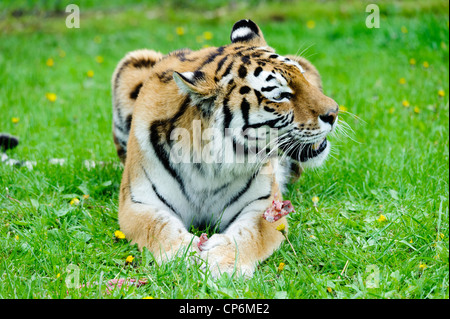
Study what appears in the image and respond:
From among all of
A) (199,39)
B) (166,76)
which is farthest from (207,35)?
(166,76)

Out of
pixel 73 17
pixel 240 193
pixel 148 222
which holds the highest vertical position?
pixel 73 17

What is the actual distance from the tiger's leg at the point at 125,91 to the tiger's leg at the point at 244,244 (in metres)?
1.48

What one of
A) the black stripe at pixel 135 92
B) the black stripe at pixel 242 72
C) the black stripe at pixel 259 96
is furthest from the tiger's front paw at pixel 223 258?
the black stripe at pixel 135 92

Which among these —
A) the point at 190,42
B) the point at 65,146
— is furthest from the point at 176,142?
the point at 190,42

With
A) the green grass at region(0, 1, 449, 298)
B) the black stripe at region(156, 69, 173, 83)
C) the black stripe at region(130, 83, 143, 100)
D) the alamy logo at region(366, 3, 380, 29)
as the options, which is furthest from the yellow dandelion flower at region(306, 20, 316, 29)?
the black stripe at region(156, 69, 173, 83)

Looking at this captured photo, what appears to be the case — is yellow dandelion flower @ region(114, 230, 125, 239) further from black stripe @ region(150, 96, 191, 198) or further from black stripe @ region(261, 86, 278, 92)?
black stripe @ region(261, 86, 278, 92)

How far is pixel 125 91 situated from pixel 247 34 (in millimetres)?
1328

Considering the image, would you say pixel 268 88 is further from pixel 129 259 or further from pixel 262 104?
pixel 129 259

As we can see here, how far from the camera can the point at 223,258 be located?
114 inches

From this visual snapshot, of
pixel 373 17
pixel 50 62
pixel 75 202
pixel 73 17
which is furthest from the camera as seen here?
pixel 73 17

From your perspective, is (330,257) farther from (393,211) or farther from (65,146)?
(65,146)

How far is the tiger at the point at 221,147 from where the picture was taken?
303 cm

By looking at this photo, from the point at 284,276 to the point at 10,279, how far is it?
4.57ft

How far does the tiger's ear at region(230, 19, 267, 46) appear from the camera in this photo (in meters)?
3.55
